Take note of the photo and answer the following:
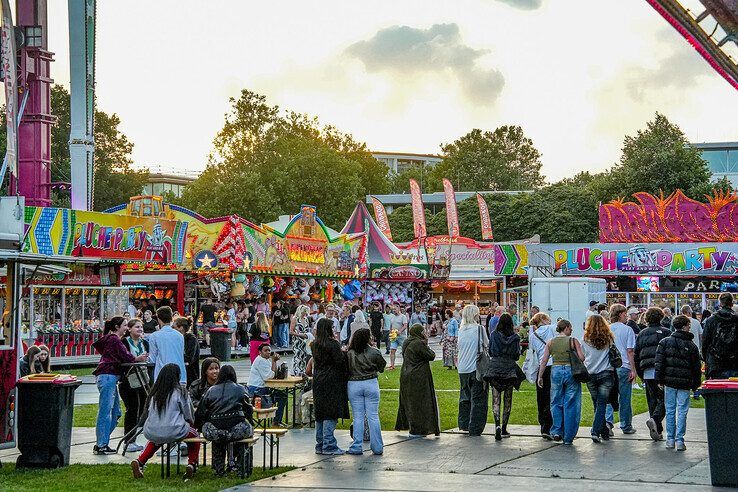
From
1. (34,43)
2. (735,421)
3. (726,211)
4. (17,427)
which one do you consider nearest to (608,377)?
(735,421)

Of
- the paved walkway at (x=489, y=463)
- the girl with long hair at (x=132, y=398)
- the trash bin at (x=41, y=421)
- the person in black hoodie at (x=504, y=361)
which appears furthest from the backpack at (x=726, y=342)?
the trash bin at (x=41, y=421)

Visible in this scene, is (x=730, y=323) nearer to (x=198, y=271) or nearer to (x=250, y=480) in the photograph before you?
(x=250, y=480)

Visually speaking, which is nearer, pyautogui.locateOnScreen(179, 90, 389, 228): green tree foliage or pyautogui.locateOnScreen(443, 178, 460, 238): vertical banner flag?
pyautogui.locateOnScreen(443, 178, 460, 238): vertical banner flag

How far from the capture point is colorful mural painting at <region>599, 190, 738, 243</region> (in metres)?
49.7

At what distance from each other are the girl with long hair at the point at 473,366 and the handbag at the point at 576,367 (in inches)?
59.4

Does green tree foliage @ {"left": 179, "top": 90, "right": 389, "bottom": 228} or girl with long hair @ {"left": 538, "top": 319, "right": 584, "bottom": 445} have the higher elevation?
green tree foliage @ {"left": 179, "top": 90, "right": 389, "bottom": 228}

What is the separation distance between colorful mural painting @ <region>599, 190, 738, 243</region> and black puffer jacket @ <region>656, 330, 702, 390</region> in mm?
38219

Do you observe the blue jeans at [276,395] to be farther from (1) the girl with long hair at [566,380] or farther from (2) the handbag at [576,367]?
(2) the handbag at [576,367]

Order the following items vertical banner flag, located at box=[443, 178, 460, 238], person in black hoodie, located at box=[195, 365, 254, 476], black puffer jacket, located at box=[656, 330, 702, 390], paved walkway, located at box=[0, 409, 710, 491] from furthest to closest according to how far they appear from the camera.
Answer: vertical banner flag, located at box=[443, 178, 460, 238] < black puffer jacket, located at box=[656, 330, 702, 390] < person in black hoodie, located at box=[195, 365, 254, 476] < paved walkway, located at box=[0, 409, 710, 491]

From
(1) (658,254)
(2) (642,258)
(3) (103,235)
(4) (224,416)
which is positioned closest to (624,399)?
(4) (224,416)

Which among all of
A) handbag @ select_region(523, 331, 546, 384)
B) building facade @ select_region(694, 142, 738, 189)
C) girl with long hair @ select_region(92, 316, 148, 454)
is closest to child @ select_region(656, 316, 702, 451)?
handbag @ select_region(523, 331, 546, 384)

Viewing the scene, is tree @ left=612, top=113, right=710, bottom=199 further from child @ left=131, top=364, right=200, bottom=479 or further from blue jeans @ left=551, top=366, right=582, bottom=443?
child @ left=131, top=364, right=200, bottom=479

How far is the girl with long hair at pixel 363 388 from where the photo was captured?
1318 centimetres

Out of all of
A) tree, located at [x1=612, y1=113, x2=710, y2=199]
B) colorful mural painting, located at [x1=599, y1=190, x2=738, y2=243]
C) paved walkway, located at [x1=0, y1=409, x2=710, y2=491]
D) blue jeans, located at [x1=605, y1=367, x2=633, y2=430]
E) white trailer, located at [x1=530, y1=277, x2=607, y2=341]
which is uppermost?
tree, located at [x1=612, y1=113, x2=710, y2=199]
